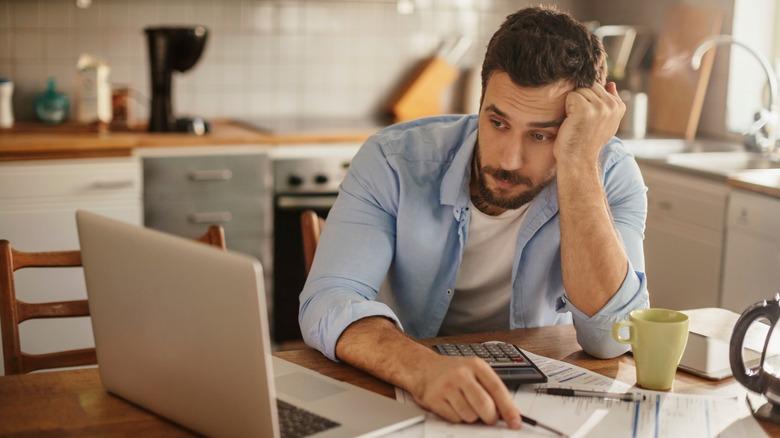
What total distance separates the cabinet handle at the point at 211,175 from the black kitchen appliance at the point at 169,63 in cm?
18

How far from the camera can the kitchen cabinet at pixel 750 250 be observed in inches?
117

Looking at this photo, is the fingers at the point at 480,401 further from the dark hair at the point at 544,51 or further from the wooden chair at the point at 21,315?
the wooden chair at the point at 21,315

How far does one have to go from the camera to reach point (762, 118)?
3553mm

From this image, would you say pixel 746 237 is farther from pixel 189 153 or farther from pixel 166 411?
pixel 166 411

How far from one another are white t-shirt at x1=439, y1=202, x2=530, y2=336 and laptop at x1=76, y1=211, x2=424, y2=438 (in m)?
0.56

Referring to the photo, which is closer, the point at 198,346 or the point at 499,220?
the point at 198,346

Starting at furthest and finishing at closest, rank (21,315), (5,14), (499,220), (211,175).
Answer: (5,14)
(211,175)
(499,220)
(21,315)

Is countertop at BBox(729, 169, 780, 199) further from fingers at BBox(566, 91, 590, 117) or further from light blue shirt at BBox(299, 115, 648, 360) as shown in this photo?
fingers at BBox(566, 91, 590, 117)

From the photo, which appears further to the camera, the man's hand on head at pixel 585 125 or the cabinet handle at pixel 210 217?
the cabinet handle at pixel 210 217

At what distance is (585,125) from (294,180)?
2.01m

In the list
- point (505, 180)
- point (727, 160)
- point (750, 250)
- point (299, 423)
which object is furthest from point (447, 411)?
point (727, 160)

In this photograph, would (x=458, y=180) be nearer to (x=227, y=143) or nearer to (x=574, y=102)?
(x=574, y=102)

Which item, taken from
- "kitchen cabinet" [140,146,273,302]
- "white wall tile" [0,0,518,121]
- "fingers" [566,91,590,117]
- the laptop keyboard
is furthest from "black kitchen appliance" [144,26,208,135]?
the laptop keyboard

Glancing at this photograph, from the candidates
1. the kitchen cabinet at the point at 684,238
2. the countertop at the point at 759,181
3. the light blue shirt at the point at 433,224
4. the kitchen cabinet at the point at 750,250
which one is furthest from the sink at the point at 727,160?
the light blue shirt at the point at 433,224
